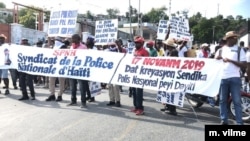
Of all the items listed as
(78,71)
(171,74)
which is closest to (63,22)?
(78,71)

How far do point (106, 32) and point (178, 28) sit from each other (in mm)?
3288

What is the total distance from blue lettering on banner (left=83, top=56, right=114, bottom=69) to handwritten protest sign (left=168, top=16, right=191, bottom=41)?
20.8ft

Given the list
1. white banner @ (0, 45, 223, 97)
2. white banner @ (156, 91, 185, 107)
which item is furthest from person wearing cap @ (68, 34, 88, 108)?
white banner @ (156, 91, 185, 107)

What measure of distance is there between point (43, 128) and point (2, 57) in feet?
17.2

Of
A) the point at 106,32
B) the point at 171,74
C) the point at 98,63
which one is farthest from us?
the point at 106,32

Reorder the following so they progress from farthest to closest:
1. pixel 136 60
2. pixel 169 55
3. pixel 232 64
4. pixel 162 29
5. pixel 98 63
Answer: pixel 162 29
pixel 98 63
pixel 169 55
pixel 136 60
pixel 232 64

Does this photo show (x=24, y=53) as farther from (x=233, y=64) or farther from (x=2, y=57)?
(x=233, y=64)

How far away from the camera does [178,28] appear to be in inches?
625

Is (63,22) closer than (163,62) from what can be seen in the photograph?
No

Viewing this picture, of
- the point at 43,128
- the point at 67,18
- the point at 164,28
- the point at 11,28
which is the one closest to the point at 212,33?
the point at 11,28

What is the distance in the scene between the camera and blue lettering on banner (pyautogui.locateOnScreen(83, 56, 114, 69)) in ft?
31.1

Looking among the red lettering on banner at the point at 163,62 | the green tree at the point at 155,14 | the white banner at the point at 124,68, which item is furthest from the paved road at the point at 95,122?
the green tree at the point at 155,14

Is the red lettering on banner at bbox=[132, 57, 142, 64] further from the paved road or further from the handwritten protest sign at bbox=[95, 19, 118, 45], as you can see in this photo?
the handwritten protest sign at bbox=[95, 19, 118, 45]

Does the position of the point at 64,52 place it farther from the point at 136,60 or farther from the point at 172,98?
the point at 172,98
